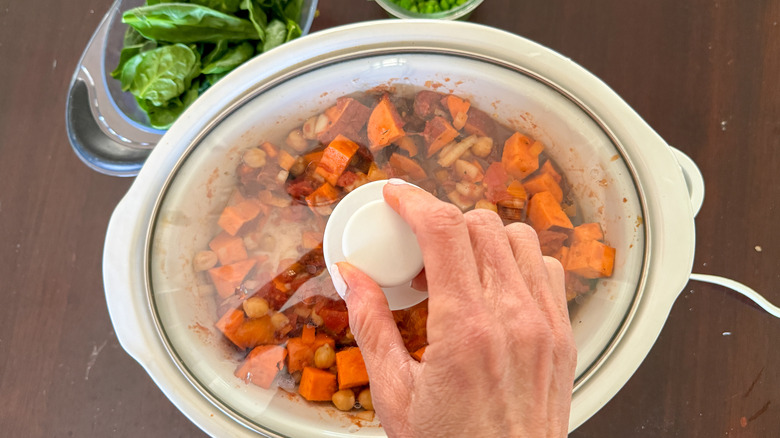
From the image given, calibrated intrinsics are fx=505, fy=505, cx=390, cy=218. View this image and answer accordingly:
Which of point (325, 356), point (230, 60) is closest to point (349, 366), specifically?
point (325, 356)

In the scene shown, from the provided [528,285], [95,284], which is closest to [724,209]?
[528,285]

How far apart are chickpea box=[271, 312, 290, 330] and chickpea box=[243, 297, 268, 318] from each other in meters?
0.01

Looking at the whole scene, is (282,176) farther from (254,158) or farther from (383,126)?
(383,126)

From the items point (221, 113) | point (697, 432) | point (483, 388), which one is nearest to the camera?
point (483, 388)

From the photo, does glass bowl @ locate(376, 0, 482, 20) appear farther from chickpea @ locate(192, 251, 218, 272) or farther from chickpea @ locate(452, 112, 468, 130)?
chickpea @ locate(192, 251, 218, 272)

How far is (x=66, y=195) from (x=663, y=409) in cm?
107

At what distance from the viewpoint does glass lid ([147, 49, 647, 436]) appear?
2.07 ft

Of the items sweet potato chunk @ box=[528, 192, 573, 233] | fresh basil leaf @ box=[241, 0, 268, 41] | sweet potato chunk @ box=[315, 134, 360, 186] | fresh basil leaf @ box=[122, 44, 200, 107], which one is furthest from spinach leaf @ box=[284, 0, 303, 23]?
sweet potato chunk @ box=[528, 192, 573, 233]

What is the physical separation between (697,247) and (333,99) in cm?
65

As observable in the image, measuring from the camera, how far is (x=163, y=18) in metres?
0.71

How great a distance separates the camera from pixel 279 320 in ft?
2.15

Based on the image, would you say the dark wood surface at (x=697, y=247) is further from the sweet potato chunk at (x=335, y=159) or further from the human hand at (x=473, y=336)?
the human hand at (x=473, y=336)

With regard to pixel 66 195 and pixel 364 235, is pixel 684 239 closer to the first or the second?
pixel 364 235

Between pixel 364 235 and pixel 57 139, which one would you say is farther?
pixel 57 139
